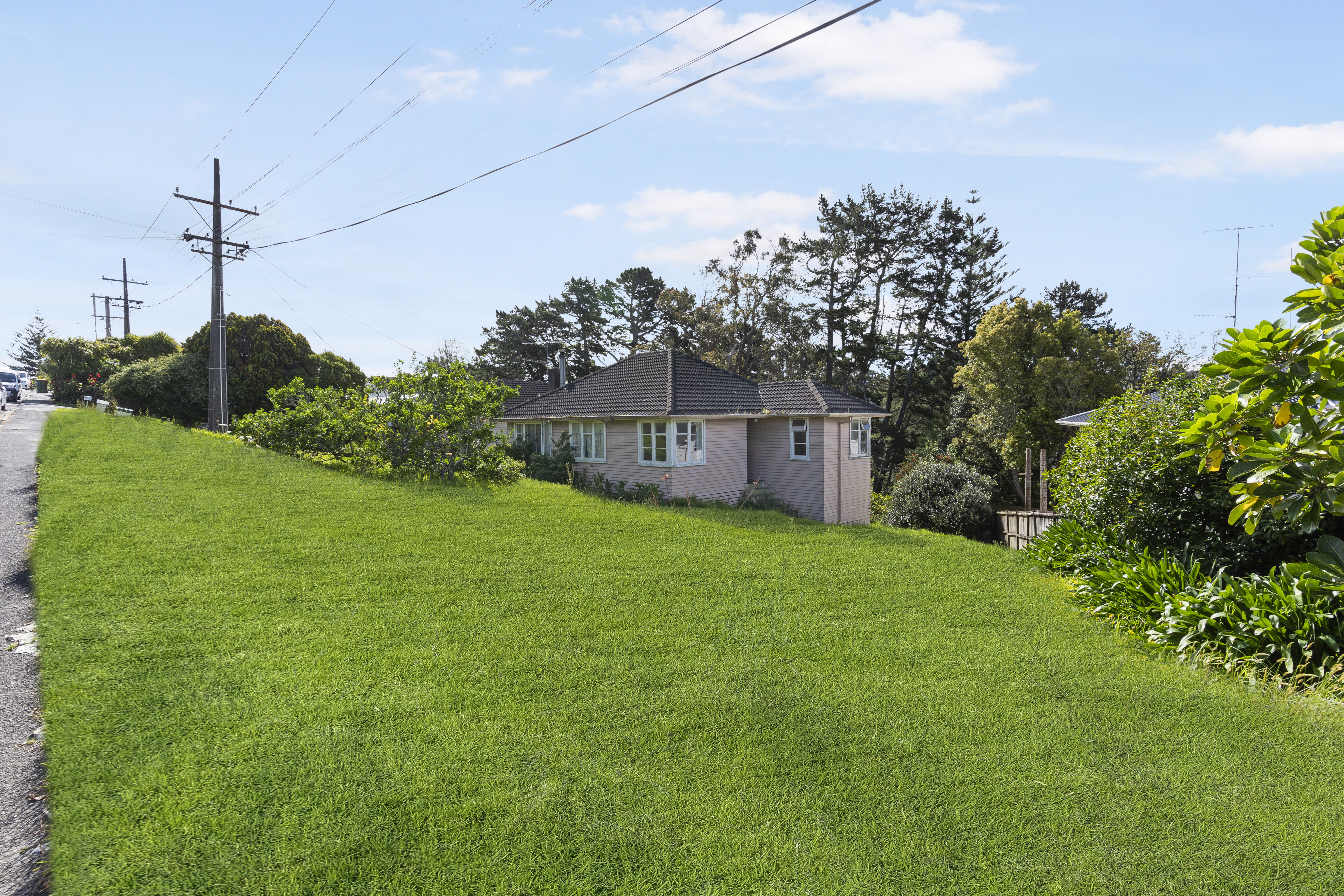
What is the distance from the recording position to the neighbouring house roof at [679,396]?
18828 millimetres

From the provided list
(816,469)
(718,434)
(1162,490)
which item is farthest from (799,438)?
(1162,490)

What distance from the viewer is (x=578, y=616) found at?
6.52 meters

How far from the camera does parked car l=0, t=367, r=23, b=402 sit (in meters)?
35.4

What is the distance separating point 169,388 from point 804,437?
23387 mm

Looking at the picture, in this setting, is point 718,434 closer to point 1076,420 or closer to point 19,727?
point 1076,420

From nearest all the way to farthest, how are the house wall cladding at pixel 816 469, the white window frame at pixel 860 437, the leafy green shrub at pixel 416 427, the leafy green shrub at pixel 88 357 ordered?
the leafy green shrub at pixel 416 427
the house wall cladding at pixel 816 469
the white window frame at pixel 860 437
the leafy green shrub at pixel 88 357

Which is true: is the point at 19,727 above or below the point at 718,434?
below

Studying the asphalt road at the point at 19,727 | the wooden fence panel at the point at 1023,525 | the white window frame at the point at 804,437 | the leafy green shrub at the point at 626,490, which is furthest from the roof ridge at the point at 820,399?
the asphalt road at the point at 19,727

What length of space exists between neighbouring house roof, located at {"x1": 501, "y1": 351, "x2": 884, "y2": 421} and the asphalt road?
489 inches

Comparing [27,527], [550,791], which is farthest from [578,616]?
[27,527]

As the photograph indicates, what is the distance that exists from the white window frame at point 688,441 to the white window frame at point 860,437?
16.1 feet

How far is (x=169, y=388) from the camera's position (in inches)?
1015

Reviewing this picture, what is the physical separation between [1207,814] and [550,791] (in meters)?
3.41

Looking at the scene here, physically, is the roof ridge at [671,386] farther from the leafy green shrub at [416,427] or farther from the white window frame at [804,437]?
the leafy green shrub at [416,427]
